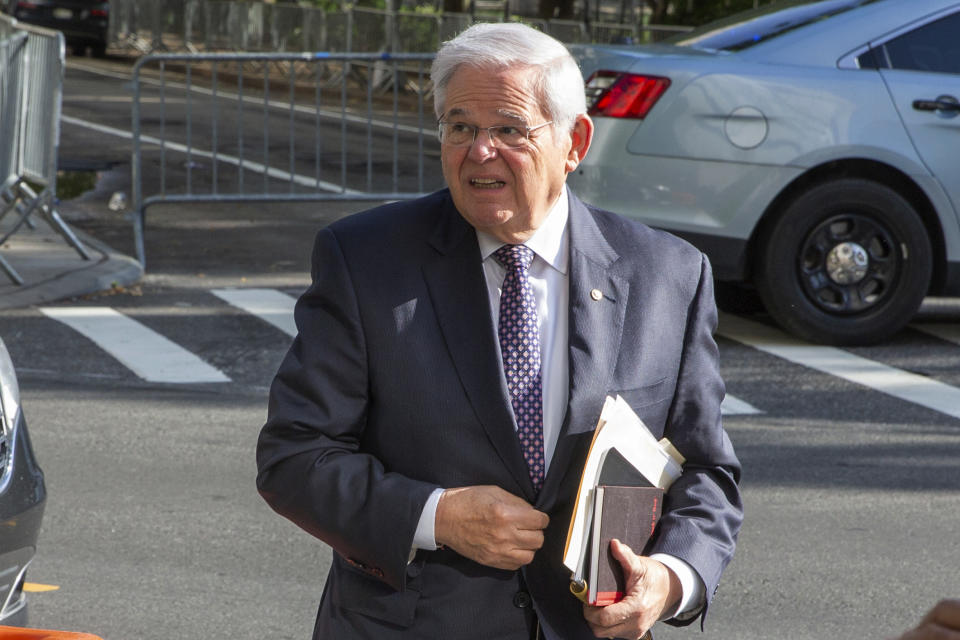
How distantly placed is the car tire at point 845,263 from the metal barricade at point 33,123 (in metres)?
4.86

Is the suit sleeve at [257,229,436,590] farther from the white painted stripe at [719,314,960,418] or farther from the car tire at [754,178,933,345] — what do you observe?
the car tire at [754,178,933,345]

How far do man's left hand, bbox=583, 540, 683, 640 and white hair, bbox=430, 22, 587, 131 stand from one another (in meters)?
0.74

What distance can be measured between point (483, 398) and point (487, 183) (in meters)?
0.37

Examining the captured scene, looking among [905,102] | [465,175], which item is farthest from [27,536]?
[905,102]

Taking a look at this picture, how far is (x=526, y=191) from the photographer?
2631 millimetres

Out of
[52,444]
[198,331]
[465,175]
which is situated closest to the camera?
[465,175]

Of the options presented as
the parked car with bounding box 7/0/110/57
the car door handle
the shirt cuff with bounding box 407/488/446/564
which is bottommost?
the parked car with bounding box 7/0/110/57

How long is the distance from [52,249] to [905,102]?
20.2ft

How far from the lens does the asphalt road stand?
4820mm

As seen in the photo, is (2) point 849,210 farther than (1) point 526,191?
Yes

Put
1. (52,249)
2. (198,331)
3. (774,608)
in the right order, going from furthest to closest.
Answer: (52,249) < (198,331) < (774,608)

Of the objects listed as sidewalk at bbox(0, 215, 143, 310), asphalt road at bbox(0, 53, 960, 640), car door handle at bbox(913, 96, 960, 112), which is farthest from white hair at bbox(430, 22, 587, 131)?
sidewalk at bbox(0, 215, 143, 310)

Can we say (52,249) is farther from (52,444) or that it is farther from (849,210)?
(849,210)

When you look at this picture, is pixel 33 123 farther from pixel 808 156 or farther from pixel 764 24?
pixel 808 156
